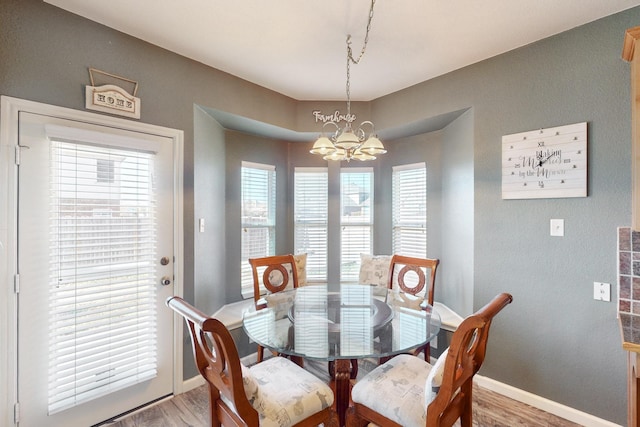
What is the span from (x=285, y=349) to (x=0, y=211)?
1.80m

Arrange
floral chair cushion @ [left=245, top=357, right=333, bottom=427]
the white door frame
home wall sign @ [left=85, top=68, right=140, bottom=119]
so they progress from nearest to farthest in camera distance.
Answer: floral chair cushion @ [left=245, top=357, right=333, bottom=427] < the white door frame < home wall sign @ [left=85, top=68, right=140, bottom=119]

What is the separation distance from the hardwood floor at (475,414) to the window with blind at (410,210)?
150cm

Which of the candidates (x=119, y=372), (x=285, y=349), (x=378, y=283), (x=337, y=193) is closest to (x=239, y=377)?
(x=285, y=349)

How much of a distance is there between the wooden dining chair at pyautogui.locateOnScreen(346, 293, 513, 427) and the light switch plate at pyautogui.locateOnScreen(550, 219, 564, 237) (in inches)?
42.9

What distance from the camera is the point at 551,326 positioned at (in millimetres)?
2105

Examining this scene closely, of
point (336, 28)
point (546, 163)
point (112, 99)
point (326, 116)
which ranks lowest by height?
point (546, 163)

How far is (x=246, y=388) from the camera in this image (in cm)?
127

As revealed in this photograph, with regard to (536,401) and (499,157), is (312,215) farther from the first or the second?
(536,401)

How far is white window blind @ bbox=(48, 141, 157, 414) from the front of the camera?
5.98 feet

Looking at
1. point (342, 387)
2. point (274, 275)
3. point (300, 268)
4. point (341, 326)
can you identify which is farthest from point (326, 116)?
point (342, 387)

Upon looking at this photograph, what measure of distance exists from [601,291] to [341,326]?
174cm

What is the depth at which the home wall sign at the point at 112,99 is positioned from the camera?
1.92 m

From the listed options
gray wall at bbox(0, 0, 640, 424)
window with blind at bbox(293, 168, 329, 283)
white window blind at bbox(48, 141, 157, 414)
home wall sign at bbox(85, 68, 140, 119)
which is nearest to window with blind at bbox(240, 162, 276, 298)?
window with blind at bbox(293, 168, 329, 283)

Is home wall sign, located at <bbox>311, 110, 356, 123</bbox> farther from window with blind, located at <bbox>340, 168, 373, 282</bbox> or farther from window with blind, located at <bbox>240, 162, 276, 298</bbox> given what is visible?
window with blind, located at <bbox>240, 162, 276, 298</bbox>
